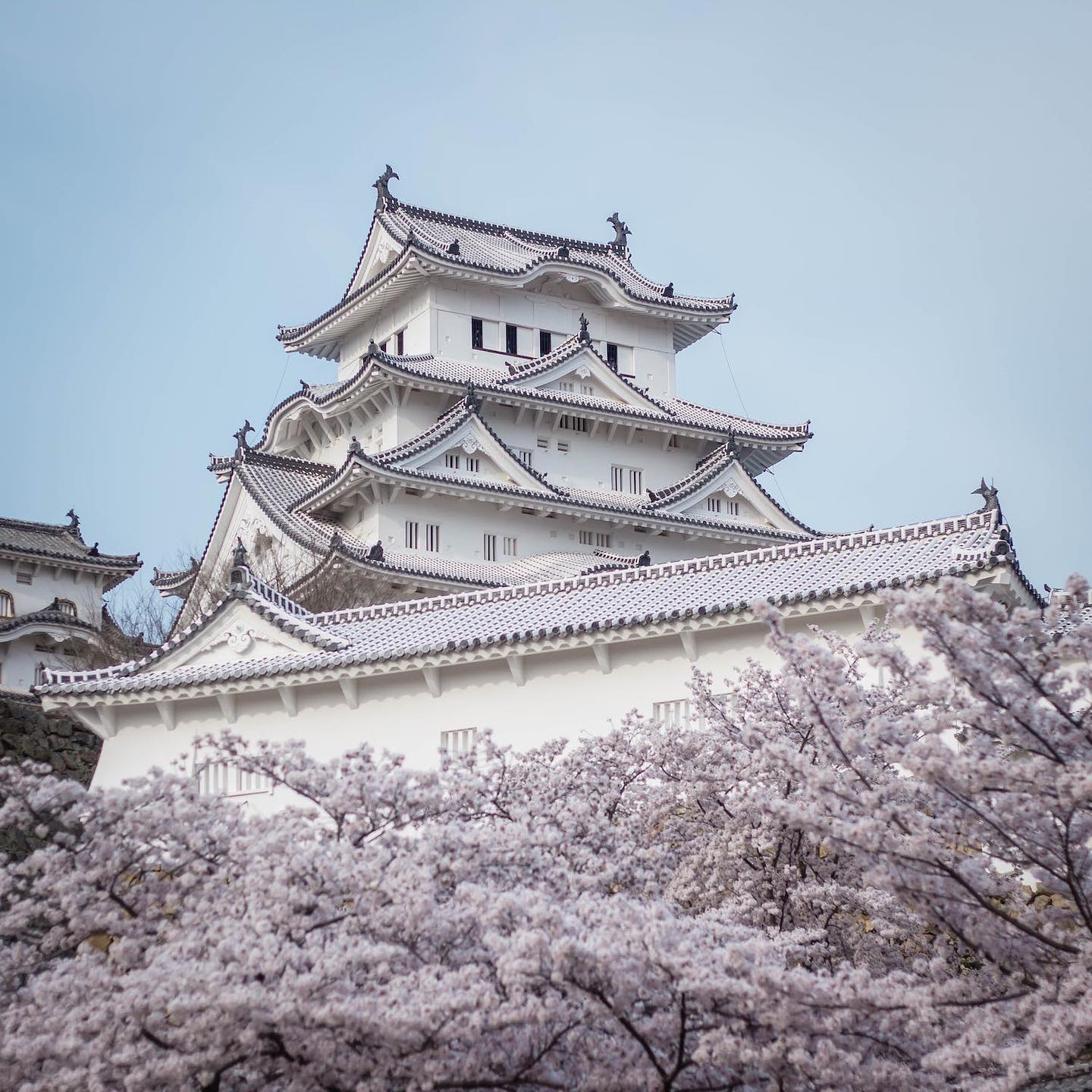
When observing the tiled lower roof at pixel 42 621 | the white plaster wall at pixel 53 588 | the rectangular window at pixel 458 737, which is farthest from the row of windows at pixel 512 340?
the rectangular window at pixel 458 737

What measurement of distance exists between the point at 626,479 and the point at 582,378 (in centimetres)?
289

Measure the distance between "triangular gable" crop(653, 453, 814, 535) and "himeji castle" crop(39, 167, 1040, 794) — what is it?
6 cm

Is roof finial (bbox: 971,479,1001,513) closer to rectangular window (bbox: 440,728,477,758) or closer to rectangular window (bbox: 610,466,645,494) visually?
rectangular window (bbox: 440,728,477,758)

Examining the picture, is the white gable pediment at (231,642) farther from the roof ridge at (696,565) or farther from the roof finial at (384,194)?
the roof finial at (384,194)

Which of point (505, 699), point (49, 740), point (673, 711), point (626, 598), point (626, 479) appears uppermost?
point (626, 479)

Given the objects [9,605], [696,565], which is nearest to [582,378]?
[9,605]

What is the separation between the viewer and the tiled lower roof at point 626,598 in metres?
18.8

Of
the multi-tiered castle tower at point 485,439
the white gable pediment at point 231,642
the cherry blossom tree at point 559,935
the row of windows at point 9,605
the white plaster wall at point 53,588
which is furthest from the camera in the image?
the white plaster wall at point 53,588

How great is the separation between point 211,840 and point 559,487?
1194 inches

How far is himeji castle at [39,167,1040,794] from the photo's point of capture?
19.5 m

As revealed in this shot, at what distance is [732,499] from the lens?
43.3 meters

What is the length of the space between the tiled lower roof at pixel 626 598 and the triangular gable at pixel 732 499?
2075cm

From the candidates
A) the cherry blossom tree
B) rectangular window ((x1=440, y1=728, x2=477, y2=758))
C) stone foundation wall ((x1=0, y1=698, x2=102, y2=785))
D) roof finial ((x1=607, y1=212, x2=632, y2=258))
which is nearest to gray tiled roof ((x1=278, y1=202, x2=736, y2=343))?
roof finial ((x1=607, y1=212, x2=632, y2=258))

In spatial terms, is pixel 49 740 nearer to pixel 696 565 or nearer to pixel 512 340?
pixel 696 565
